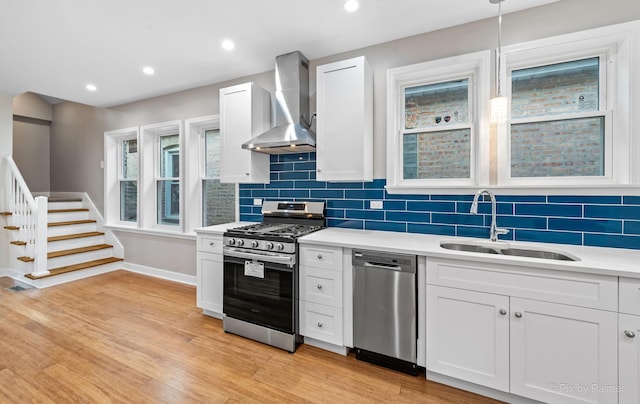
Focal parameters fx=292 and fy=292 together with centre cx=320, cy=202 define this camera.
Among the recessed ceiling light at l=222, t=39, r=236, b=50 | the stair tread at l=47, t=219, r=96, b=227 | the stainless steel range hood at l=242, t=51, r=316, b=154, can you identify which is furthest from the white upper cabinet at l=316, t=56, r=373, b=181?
the stair tread at l=47, t=219, r=96, b=227

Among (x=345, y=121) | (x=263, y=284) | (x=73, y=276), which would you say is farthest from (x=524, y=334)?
(x=73, y=276)

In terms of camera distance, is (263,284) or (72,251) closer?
(263,284)

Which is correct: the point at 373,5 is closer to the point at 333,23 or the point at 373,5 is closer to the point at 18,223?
the point at 333,23

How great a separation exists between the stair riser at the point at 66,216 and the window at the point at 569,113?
606cm

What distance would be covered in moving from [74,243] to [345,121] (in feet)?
15.3

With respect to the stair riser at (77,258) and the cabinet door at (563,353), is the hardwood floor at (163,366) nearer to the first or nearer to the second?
the cabinet door at (563,353)

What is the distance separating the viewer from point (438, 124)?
8.44ft

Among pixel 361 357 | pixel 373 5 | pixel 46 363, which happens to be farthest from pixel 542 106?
pixel 46 363

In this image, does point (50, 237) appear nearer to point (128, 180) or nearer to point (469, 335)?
point (128, 180)

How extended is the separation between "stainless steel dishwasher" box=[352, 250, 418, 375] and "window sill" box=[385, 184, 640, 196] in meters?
0.76

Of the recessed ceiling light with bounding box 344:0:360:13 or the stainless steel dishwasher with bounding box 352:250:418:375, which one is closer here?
the stainless steel dishwasher with bounding box 352:250:418:375

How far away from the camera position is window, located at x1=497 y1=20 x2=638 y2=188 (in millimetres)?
1982

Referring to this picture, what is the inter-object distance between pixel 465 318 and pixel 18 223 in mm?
5753

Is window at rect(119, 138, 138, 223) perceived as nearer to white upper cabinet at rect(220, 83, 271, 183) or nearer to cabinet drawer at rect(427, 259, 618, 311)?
white upper cabinet at rect(220, 83, 271, 183)
